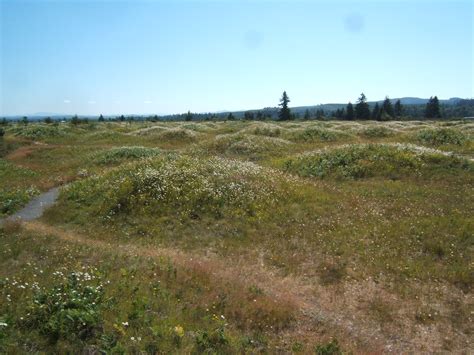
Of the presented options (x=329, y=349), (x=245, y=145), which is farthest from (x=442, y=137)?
(x=329, y=349)

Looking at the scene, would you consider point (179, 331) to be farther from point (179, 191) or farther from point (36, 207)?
point (36, 207)

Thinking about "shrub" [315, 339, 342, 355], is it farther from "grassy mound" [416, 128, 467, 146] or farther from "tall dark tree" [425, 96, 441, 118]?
"tall dark tree" [425, 96, 441, 118]

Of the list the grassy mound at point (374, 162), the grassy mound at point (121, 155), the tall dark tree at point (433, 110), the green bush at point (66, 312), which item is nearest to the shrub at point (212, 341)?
the green bush at point (66, 312)

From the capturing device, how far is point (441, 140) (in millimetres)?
38219

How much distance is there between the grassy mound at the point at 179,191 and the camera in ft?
62.4

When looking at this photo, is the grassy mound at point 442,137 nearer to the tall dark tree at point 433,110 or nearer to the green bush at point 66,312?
the green bush at point 66,312

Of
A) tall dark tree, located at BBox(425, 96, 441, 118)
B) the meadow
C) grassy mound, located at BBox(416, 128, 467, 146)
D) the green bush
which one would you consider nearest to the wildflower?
the meadow

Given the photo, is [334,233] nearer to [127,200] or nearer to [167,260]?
[167,260]

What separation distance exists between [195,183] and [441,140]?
29566 mm

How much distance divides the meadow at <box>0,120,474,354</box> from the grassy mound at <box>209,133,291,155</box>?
29.6 ft

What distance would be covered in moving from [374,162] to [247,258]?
1640cm

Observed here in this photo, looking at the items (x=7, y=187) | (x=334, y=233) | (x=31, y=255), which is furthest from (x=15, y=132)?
Answer: (x=334, y=233)

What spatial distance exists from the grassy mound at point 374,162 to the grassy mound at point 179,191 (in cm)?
540

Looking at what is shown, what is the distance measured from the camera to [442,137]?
38.6 m
